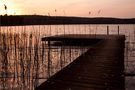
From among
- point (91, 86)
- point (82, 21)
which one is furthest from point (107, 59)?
point (82, 21)

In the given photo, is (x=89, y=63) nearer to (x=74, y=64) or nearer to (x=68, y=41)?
(x=74, y=64)

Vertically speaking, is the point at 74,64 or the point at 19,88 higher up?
the point at 74,64

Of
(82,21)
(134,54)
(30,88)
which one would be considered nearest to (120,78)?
(30,88)

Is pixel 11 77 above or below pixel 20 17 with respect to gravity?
below

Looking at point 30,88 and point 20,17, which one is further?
point 20,17

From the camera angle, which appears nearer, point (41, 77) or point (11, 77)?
point (11, 77)

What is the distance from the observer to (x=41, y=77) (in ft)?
38.8

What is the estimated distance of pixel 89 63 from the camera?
10.1m

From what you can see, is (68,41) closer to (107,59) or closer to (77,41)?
(77,41)

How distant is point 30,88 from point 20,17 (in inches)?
1280

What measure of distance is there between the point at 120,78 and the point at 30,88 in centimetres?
290

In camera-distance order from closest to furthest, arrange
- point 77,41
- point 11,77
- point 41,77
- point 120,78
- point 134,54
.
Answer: point 120,78
point 11,77
point 41,77
point 134,54
point 77,41

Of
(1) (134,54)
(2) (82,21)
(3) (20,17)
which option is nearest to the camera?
(1) (134,54)

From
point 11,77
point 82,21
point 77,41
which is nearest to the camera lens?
point 11,77
